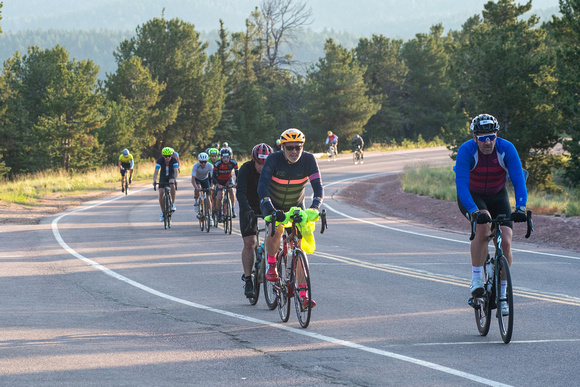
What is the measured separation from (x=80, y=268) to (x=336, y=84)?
54.5 meters

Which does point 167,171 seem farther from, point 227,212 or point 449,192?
point 449,192

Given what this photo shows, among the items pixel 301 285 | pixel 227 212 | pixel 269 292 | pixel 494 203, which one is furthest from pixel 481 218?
pixel 227 212

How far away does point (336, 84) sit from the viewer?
64.8 metres

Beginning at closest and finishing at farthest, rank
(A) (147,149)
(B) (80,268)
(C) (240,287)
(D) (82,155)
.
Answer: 1. (C) (240,287)
2. (B) (80,268)
3. (D) (82,155)
4. (A) (147,149)

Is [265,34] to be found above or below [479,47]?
above

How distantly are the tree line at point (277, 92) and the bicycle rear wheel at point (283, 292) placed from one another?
16569mm

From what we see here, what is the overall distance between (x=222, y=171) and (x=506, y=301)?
37.2 ft

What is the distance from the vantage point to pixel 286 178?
7.80m

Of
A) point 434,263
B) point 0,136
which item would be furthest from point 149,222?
point 0,136

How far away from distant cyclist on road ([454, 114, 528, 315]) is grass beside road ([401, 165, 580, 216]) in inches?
447

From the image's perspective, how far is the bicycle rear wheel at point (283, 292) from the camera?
7684 mm

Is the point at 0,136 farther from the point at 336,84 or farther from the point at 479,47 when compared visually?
the point at 479,47

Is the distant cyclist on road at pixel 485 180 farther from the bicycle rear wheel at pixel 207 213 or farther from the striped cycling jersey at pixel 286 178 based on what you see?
the bicycle rear wheel at pixel 207 213

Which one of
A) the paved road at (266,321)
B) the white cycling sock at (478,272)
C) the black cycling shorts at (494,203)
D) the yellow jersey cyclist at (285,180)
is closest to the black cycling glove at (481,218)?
the black cycling shorts at (494,203)
